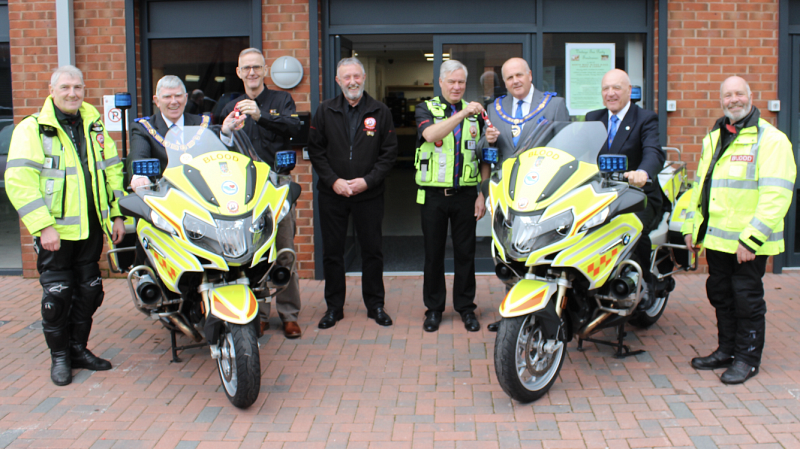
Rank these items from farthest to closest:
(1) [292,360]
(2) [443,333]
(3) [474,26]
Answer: (3) [474,26] < (2) [443,333] < (1) [292,360]

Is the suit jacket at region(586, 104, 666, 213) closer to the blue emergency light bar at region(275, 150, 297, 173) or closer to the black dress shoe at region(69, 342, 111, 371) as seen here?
the blue emergency light bar at region(275, 150, 297, 173)

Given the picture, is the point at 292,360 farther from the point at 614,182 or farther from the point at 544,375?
the point at 614,182

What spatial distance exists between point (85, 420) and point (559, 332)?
264 cm

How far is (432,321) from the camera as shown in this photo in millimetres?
A: 5316

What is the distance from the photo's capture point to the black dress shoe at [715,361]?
4406 millimetres

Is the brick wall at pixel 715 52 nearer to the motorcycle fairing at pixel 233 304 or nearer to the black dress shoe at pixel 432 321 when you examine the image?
the black dress shoe at pixel 432 321

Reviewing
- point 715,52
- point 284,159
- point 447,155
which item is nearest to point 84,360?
point 284,159

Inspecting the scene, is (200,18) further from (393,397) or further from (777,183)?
(777,183)

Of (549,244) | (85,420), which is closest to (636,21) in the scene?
(549,244)

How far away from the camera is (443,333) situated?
17.1ft

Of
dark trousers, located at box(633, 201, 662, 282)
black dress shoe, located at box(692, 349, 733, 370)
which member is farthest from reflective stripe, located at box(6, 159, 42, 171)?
black dress shoe, located at box(692, 349, 733, 370)

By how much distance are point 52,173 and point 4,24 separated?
3.93 metres

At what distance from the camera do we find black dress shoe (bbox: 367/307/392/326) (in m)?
5.45

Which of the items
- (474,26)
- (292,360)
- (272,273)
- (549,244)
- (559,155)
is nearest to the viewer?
(549,244)
